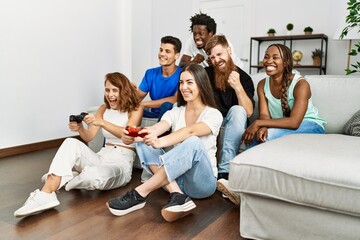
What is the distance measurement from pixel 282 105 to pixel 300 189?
3.17ft

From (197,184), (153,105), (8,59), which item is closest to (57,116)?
(8,59)

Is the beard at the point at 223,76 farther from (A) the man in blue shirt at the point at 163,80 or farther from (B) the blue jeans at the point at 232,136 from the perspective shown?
(A) the man in blue shirt at the point at 163,80

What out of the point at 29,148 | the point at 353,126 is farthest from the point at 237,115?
the point at 29,148

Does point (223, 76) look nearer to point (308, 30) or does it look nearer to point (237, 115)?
point (237, 115)

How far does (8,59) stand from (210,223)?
269cm

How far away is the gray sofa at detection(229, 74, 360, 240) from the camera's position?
4.29 feet

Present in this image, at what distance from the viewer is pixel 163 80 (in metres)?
2.92

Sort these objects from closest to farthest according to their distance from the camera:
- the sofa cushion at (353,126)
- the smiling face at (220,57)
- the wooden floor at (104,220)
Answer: the wooden floor at (104,220)
the sofa cushion at (353,126)
the smiling face at (220,57)

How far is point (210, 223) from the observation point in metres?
1.72

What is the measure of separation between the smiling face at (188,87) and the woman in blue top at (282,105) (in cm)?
45

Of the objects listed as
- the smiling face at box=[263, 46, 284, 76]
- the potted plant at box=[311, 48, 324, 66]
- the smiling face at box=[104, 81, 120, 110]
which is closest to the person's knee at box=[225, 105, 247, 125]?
the smiling face at box=[263, 46, 284, 76]

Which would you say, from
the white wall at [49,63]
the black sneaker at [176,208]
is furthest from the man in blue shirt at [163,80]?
the white wall at [49,63]

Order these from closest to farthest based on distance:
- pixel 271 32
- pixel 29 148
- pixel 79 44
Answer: pixel 29 148
pixel 79 44
pixel 271 32

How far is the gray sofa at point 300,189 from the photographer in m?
1.31
